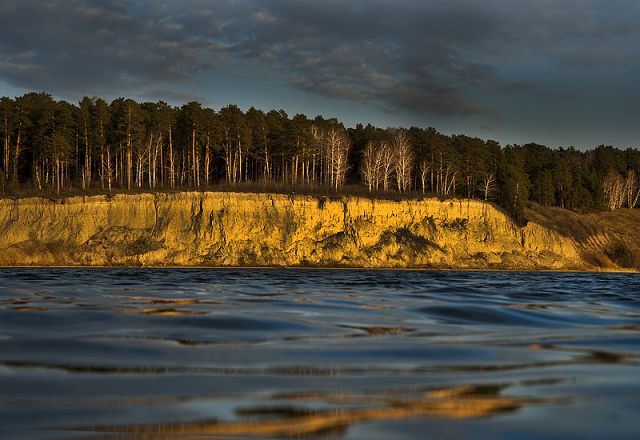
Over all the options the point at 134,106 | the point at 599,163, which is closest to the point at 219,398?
the point at 134,106

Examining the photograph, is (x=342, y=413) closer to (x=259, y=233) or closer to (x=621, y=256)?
(x=259, y=233)

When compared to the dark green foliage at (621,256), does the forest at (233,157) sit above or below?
above

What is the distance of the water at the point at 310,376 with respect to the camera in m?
5.57

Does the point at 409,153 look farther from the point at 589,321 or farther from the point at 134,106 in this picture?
the point at 589,321

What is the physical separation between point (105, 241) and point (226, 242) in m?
13.5

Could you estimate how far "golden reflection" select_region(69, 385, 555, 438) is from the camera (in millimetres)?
5367

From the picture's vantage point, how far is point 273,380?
736 centimetres

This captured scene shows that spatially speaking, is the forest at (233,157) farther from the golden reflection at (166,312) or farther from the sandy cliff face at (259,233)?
the golden reflection at (166,312)

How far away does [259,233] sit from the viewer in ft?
256

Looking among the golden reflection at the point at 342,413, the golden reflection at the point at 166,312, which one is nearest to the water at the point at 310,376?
the golden reflection at the point at 342,413

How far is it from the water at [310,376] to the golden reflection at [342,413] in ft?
0.06

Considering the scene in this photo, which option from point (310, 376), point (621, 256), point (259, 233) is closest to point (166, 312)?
point (310, 376)

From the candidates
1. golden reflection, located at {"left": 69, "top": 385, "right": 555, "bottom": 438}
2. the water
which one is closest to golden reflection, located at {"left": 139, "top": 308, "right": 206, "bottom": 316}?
the water

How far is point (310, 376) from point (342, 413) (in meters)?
1.63
